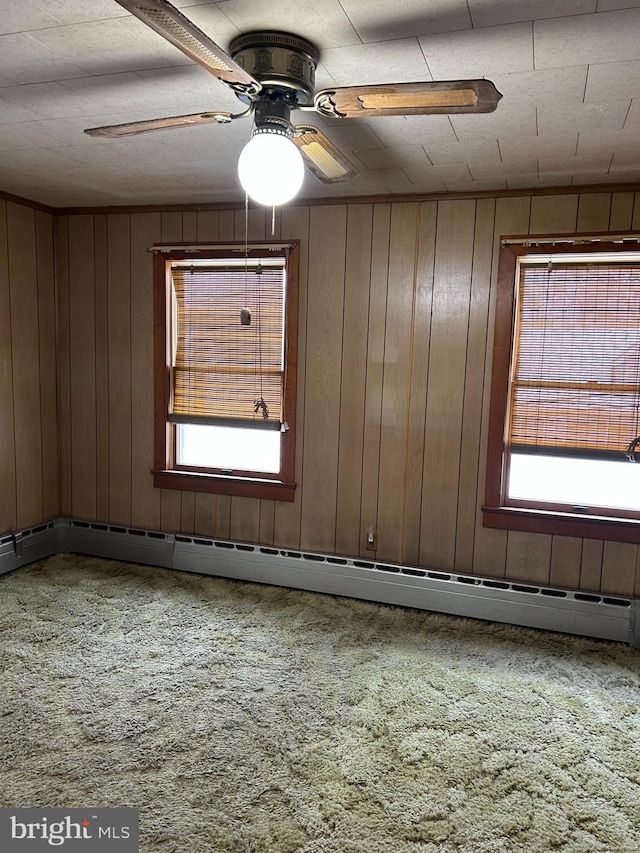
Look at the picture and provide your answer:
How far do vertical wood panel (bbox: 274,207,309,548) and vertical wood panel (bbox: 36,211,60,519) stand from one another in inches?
69.0

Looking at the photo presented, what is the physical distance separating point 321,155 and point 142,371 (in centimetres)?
244

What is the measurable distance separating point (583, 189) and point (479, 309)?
31.6 inches

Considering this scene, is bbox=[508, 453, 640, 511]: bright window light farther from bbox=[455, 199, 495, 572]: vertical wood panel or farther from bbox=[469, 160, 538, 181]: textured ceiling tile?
bbox=[469, 160, 538, 181]: textured ceiling tile

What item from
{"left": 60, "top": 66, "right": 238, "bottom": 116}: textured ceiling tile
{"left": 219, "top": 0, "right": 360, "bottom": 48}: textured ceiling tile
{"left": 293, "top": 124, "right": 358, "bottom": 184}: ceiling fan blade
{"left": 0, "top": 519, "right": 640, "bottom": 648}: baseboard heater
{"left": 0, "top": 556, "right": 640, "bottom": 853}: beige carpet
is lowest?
{"left": 0, "top": 556, "right": 640, "bottom": 853}: beige carpet

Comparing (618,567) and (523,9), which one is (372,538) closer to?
(618,567)

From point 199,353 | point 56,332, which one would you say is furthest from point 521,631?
point 56,332

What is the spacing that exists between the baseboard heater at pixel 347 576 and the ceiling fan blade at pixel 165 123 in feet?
8.77

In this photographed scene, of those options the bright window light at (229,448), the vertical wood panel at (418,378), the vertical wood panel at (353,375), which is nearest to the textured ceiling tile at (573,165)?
the vertical wood panel at (418,378)

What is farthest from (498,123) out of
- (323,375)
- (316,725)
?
(316,725)

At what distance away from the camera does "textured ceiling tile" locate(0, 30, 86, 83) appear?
1.84 meters

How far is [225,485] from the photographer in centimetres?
402

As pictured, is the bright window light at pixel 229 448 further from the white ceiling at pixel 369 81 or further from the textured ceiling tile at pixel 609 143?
the textured ceiling tile at pixel 609 143

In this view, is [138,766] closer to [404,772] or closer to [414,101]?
[404,772]

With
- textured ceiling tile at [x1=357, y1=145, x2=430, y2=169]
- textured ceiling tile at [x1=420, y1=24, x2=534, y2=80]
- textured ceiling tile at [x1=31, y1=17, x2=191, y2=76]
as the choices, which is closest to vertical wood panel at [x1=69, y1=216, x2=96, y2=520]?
textured ceiling tile at [x1=357, y1=145, x2=430, y2=169]
